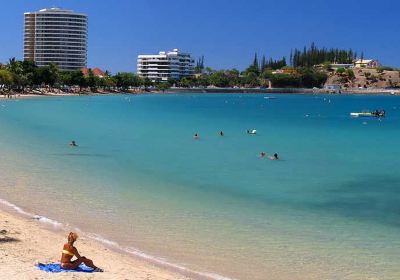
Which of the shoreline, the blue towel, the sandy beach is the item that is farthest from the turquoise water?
the blue towel

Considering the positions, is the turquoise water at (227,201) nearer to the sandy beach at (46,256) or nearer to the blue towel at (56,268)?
the sandy beach at (46,256)

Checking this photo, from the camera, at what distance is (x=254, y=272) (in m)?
13.0

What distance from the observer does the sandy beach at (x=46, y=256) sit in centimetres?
1115

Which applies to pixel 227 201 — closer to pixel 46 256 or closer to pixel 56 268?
pixel 46 256

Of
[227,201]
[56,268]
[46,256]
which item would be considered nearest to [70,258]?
[56,268]

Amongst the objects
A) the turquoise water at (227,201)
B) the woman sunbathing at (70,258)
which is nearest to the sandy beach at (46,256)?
the woman sunbathing at (70,258)

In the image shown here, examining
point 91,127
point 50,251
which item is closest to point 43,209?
point 50,251

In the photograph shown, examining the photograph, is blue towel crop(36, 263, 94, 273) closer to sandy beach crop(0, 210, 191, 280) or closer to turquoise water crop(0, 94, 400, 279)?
sandy beach crop(0, 210, 191, 280)

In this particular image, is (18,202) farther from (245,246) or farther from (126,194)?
(245,246)

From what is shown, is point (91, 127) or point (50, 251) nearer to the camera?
point (50, 251)

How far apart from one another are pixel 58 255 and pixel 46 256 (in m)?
0.31

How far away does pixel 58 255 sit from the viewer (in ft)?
43.1

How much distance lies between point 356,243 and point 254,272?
4.12 metres

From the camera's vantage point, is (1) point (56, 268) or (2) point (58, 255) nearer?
(1) point (56, 268)
